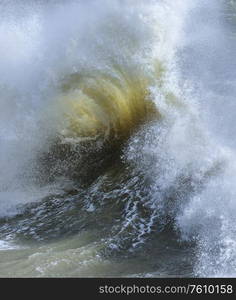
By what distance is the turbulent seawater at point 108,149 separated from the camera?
7.64 metres

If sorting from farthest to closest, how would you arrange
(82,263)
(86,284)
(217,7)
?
(217,7) → (82,263) → (86,284)

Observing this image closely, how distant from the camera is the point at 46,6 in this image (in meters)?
13.2

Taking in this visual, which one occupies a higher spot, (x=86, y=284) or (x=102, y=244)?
(x=102, y=244)

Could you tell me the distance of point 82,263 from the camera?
729 centimetres

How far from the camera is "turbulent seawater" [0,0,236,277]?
7.64 metres

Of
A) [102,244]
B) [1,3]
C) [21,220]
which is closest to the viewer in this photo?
[102,244]

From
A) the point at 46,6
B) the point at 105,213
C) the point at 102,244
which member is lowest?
the point at 102,244

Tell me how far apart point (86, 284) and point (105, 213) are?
8.83 ft

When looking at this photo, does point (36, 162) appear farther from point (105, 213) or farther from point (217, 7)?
point (217, 7)

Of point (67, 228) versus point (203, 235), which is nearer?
point (203, 235)

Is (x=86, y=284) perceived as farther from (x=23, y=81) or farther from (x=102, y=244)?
(x=23, y=81)

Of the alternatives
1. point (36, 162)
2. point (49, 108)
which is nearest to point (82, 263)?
point (36, 162)

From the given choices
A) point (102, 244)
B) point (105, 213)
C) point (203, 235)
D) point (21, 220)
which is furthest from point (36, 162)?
point (203, 235)

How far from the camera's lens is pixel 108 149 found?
37.3 feet
